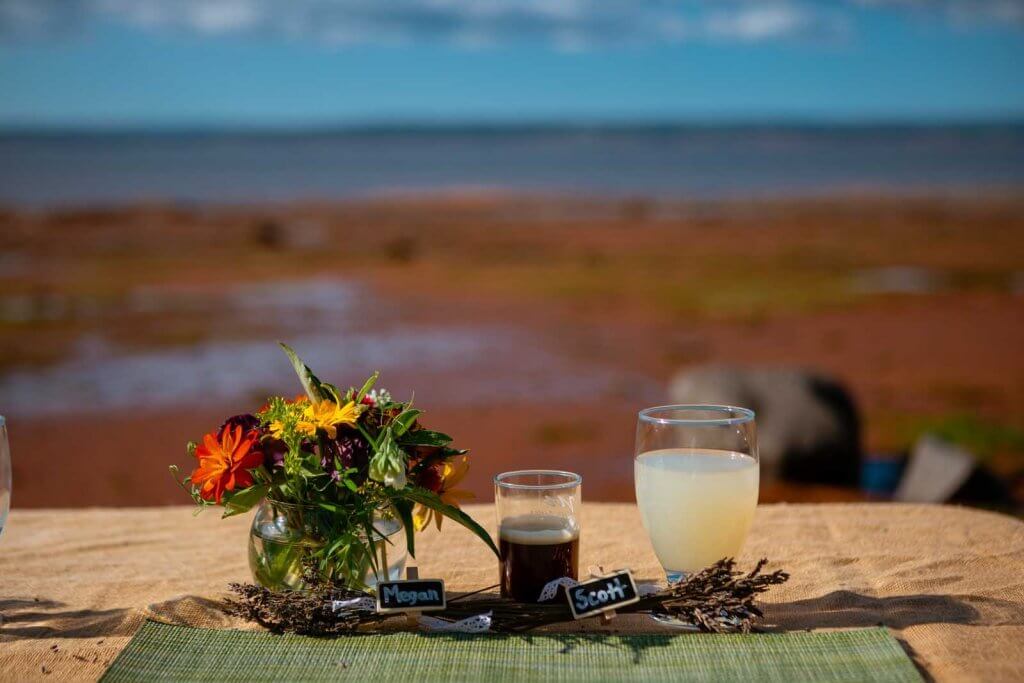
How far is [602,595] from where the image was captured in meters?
2.06

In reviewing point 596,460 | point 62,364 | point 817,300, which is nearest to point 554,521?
point 596,460

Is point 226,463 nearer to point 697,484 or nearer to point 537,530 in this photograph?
point 537,530

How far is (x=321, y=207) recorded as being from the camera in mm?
36906

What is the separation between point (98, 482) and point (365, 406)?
7912 millimetres

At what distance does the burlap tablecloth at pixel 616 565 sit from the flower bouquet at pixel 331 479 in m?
0.28

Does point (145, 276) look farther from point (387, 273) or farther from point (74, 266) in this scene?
point (387, 273)

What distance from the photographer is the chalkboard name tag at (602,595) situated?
2.04 metres

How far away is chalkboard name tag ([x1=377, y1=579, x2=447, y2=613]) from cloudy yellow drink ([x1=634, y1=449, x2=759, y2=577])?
467 millimetres

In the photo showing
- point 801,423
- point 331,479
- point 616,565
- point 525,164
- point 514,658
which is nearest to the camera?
point 514,658

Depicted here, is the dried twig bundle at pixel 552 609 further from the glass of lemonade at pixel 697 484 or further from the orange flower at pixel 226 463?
the orange flower at pixel 226 463

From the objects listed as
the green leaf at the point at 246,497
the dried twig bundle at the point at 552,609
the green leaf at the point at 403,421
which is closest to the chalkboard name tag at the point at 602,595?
the dried twig bundle at the point at 552,609

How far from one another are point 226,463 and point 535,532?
23.6 inches

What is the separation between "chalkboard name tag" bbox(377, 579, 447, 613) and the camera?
2033 millimetres

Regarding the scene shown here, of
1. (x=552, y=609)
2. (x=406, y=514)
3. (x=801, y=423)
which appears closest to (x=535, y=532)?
(x=552, y=609)
